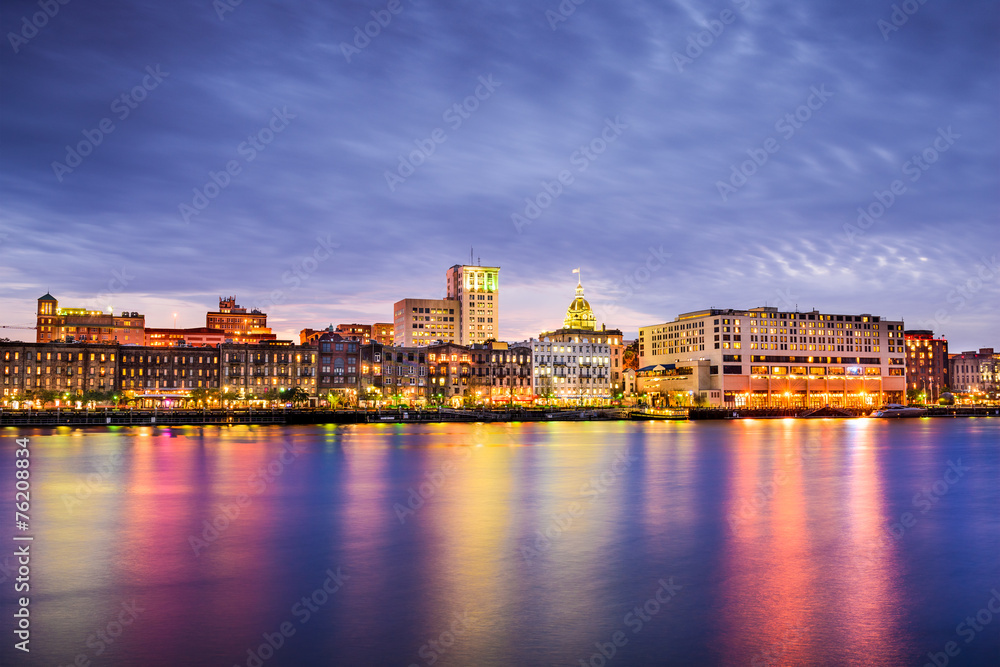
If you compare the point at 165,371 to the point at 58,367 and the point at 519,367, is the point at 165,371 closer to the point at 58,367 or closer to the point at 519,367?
the point at 58,367

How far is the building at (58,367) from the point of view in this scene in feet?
449

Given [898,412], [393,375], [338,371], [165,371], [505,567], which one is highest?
[165,371]

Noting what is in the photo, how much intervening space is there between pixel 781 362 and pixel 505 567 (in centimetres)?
17559

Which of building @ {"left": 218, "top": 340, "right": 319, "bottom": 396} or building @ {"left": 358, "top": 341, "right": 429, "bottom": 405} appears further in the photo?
building @ {"left": 358, "top": 341, "right": 429, "bottom": 405}

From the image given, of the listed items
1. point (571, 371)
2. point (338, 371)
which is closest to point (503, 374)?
point (571, 371)

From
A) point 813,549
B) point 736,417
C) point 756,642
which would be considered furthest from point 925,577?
point 736,417

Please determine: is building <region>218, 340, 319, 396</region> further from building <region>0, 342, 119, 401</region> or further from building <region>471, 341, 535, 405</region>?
building <region>471, 341, 535, 405</region>

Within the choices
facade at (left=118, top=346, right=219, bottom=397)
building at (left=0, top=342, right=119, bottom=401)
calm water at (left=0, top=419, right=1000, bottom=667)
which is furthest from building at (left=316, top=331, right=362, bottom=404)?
calm water at (left=0, top=419, right=1000, bottom=667)

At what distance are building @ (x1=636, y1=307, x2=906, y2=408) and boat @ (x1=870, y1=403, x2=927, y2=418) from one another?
8310 mm

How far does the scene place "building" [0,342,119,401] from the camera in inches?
5389

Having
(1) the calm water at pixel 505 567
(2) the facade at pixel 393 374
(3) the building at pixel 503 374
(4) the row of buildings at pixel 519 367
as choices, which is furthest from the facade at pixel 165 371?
(1) the calm water at pixel 505 567

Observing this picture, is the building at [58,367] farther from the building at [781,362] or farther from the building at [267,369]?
the building at [781,362]

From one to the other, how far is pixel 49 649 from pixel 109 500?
879 inches

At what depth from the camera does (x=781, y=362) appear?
188500mm
